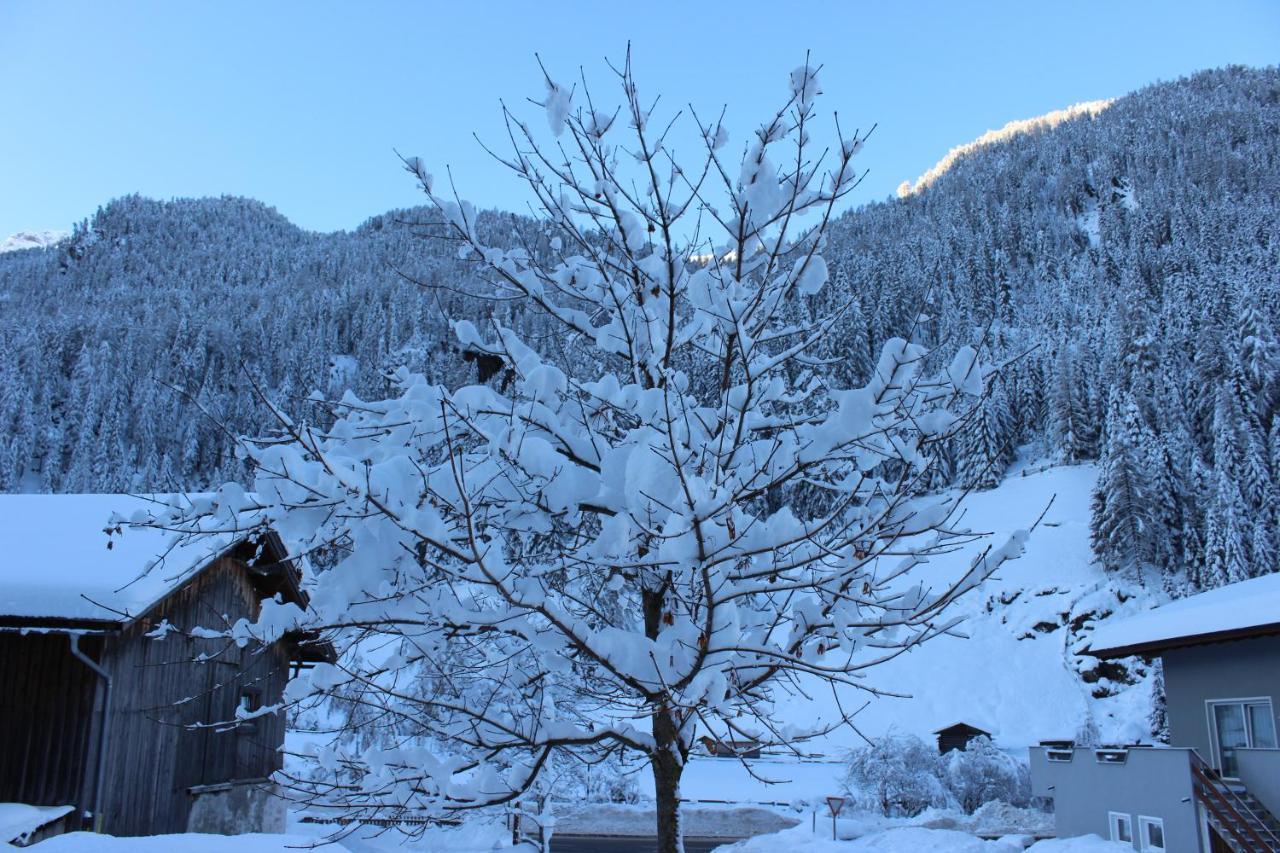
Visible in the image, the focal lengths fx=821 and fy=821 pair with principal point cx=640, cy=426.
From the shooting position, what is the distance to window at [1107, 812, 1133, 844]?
13453mm

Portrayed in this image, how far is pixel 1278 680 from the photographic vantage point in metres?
11.7

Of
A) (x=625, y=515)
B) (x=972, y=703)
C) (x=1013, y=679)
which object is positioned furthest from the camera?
(x=1013, y=679)

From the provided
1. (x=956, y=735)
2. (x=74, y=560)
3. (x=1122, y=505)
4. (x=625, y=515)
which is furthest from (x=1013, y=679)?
(x=625, y=515)

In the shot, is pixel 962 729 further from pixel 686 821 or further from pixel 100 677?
pixel 100 677

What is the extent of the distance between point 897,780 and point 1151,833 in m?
16.1

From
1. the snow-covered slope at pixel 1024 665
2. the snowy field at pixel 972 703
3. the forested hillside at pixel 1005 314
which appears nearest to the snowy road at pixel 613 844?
the snowy field at pixel 972 703

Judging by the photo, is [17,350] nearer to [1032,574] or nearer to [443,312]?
[1032,574]

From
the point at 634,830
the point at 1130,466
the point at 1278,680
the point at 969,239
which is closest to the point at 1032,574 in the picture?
the point at 1130,466

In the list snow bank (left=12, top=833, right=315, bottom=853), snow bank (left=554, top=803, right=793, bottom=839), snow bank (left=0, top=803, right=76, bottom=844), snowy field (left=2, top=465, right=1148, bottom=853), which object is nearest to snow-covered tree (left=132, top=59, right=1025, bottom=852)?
snow bank (left=12, top=833, right=315, bottom=853)

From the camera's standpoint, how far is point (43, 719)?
32.9ft

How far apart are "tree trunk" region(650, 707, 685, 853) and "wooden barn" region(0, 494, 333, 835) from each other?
19.3 feet

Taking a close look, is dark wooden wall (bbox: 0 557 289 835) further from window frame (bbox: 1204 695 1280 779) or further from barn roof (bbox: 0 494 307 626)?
window frame (bbox: 1204 695 1280 779)

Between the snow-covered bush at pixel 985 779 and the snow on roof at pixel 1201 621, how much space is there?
1656cm

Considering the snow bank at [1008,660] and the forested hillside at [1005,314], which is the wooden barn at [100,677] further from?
the snow bank at [1008,660]
